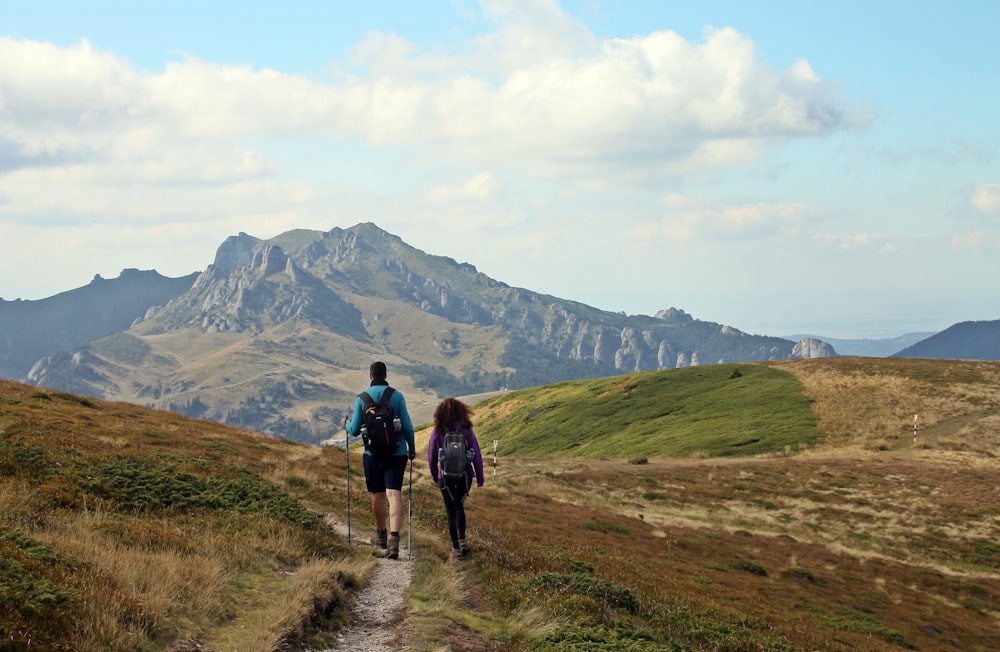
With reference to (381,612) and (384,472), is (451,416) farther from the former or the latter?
(381,612)

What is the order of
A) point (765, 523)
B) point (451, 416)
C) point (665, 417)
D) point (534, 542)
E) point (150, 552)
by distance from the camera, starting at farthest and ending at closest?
point (665, 417)
point (765, 523)
point (534, 542)
point (451, 416)
point (150, 552)

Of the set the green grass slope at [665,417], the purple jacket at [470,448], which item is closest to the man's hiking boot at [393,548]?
the purple jacket at [470,448]

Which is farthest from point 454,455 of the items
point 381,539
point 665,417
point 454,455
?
point 665,417

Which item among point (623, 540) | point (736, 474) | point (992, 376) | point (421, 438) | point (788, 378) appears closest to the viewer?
point (623, 540)

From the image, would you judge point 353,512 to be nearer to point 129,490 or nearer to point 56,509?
point 129,490

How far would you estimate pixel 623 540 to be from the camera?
30625mm

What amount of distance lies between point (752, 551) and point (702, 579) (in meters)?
11.8

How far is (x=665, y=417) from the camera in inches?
3649

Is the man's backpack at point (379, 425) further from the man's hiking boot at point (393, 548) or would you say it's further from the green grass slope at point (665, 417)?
the green grass slope at point (665, 417)

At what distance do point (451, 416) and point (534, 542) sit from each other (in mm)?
8190

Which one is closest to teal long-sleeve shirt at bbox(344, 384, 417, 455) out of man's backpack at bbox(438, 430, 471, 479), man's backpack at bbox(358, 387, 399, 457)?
man's backpack at bbox(358, 387, 399, 457)

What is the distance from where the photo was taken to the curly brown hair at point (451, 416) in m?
15.3

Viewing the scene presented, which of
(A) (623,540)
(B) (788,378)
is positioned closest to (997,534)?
(A) (623,540)

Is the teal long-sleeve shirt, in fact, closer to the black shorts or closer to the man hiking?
the man hiking
